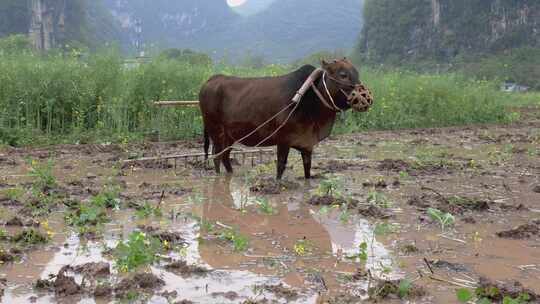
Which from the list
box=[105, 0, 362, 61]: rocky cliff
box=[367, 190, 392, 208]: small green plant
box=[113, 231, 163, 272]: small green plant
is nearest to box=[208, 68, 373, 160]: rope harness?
box=[367, 190, 392, 208]: small green plant

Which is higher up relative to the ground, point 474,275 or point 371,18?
point 371,18

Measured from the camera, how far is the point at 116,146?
36.8 feet

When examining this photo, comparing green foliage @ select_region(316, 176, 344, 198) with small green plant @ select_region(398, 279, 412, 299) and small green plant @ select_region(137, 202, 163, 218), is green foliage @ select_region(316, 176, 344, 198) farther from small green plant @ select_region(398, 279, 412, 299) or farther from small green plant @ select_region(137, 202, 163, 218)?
small green plant @ select_region(398, 279, 412, 299)

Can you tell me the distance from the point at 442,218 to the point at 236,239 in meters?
2.00

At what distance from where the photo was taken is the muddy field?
14.1 feet

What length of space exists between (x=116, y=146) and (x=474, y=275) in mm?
7781

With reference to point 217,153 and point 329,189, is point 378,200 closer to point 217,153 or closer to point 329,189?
point 329,189

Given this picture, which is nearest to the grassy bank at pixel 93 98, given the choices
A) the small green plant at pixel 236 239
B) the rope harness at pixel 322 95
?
the rope harness at pixel 322 95

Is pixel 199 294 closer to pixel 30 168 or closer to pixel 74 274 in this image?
pixel 74 274

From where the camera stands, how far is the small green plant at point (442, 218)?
227 inches

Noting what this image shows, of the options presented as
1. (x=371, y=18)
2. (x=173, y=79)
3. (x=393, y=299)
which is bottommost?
(x=393, y=299)

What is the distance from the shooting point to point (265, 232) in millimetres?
5801

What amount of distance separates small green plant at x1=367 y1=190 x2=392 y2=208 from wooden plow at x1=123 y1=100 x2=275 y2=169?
2912 millimetres

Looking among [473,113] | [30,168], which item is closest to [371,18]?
[473,113]
